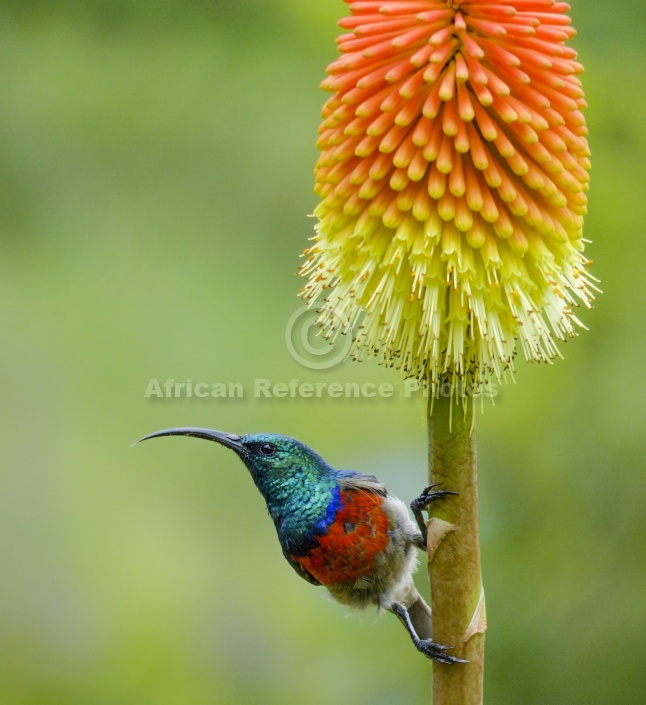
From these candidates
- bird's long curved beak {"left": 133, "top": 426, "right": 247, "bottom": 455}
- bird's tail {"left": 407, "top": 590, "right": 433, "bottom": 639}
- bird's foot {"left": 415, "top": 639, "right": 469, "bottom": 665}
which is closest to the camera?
bird's foot {"left": 415, "top": 639, "right": 469, "bottom": 665}

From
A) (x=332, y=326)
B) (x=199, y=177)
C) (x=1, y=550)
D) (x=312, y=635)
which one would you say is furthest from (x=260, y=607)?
(x=332, y=326)

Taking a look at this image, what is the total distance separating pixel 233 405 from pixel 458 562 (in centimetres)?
186

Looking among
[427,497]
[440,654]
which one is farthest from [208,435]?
[440,654]

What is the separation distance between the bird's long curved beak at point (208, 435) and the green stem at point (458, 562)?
0.52m

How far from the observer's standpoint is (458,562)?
1494mm

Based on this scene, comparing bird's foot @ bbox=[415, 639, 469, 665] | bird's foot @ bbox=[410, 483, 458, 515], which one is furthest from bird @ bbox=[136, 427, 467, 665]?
bird's foot @ bbox=[415, 639, 469, 665]

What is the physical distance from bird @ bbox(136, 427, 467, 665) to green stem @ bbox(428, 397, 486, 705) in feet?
1.31

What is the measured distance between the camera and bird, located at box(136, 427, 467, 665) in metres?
1.95

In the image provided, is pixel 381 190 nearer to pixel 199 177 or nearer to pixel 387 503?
pixel 387 503

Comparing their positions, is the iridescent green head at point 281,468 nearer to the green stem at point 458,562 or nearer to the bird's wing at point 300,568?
the bird's wing at point 300,568

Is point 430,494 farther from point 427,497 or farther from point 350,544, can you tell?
point 350,544

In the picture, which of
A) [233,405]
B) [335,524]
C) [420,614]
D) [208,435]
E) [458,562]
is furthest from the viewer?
[233,405]

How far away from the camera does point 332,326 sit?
1706 millimetres

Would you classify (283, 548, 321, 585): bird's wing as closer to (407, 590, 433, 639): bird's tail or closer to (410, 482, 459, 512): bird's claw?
(407, 590, 433, 639): bird's tail
